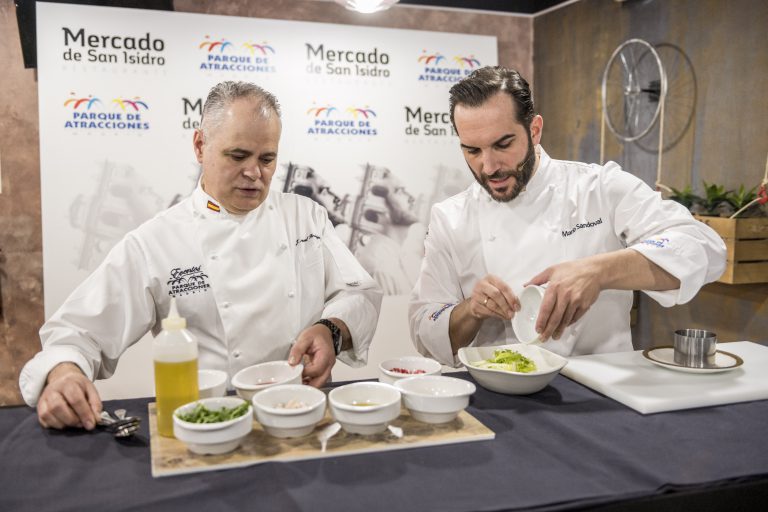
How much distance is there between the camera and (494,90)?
2051 mm

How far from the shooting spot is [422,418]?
1427 mm

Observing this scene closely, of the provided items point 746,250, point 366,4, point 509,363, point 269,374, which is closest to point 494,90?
point 366,4

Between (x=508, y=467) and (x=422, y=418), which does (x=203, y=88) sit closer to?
(x=422, y=418)

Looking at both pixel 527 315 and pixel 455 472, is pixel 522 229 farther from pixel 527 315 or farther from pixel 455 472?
pixel 455 472

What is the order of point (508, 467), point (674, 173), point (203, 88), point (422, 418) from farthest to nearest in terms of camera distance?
point (203, 88) < point (674, 173) < point (422, 418) < point (508, 467)

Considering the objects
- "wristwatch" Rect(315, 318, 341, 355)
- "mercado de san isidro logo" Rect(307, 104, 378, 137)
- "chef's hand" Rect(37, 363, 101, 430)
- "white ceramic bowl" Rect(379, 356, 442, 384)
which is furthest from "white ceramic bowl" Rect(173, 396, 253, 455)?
"mercado de san isidro logo" Rect(307, 104, 378, 137)

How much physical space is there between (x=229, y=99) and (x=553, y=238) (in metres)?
1.13

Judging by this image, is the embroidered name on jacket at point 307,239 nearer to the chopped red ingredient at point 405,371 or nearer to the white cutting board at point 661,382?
the chopped red ingredient at point 405,371

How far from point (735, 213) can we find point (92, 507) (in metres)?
2.86

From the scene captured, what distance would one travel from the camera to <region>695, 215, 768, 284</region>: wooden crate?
9.43 ft

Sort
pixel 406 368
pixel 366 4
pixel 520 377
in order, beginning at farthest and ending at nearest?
pixel 366 4 → pixel 406 368 → pixel 520 377

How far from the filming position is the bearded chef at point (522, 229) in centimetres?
203

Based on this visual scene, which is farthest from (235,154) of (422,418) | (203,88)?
(203,88)

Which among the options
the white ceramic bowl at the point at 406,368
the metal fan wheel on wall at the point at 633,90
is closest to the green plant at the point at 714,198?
the metal fan wheel on wall at the point at 633,90
